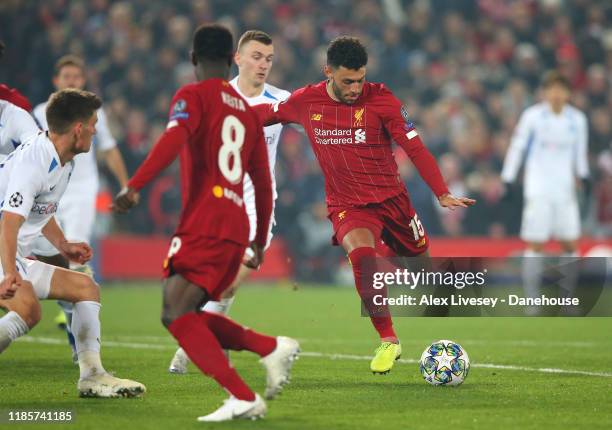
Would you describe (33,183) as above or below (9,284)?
above

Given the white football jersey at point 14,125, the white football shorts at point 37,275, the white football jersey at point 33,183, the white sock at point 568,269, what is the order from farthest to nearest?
the white sock at point 568,269 < the white football jersey at point 14,125 < the white football shorts at point 37,275 < the white football jersey at point 33,183

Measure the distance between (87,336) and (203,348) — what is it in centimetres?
143

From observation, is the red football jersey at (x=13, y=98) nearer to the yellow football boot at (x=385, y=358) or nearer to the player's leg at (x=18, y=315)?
the player's leg at (x=18, y=315)

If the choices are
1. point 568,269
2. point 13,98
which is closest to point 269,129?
point 13,98

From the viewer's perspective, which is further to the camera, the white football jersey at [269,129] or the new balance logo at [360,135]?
the white football jersey at [269,129]

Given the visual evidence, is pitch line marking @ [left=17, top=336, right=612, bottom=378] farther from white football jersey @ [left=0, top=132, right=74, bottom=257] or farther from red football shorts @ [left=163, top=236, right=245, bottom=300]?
red football shorts @ [left=163, top=236, right=245, bottom=300]

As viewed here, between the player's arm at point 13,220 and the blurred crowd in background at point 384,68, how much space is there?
1226 cm

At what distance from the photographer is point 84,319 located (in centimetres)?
698

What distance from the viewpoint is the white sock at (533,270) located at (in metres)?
14.9

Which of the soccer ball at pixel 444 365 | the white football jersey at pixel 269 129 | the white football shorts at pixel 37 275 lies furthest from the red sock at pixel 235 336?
the white football jersey at pixel 269 129

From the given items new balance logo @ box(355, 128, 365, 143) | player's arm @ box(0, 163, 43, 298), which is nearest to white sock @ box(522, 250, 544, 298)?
new balance logo @ box(355, 128, 365, 143)

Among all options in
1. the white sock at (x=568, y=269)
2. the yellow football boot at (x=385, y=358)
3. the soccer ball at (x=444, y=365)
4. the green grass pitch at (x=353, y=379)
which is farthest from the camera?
the white sock at (x=568, y=269)

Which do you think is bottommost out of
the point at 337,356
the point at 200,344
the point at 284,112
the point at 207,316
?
the point at 337,356
